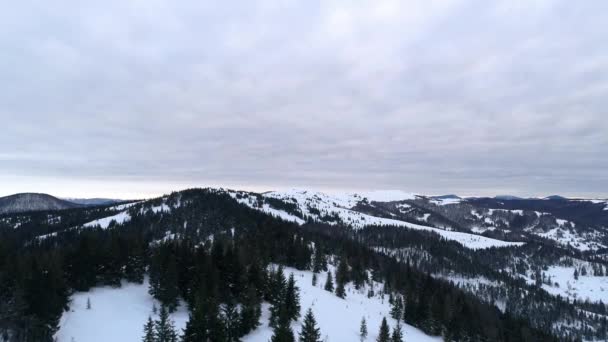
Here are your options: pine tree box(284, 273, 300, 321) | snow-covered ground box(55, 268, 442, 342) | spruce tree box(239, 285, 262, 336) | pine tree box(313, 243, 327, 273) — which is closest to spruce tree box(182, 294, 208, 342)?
snow-covered ground box(55, 268, 442, 342)

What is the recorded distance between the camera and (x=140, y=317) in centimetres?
4709

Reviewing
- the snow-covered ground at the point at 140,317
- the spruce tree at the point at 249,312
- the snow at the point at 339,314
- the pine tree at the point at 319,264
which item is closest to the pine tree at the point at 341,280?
the snow at the point at 339,314

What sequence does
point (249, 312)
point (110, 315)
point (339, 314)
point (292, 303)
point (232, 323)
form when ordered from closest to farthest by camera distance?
point (232, 323) < point (110, 315) < point (249, 312) < point (292, 303) < point (339, 314)

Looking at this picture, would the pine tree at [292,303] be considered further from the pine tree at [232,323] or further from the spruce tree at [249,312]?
the pine tree at [232,323]

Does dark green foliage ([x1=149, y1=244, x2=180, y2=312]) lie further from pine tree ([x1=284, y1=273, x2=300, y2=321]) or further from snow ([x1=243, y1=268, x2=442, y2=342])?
pine tree ([x1=284, y1=273, x2=300, y2=321])

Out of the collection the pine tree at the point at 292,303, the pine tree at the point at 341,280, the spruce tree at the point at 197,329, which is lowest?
the pine tree at the point at 341,280

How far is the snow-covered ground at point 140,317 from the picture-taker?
41719 mm

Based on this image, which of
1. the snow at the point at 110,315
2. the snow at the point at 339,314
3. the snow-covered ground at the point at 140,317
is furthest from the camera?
the snow at the point at 339,314

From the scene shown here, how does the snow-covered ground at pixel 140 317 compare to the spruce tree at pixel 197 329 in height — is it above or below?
below

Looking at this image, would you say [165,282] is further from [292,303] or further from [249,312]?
[292,303]

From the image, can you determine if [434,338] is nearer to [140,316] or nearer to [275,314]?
[275,314]

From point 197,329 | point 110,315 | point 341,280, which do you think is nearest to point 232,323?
point 197,329

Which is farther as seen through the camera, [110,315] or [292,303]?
[292,303]

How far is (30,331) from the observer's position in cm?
3659
